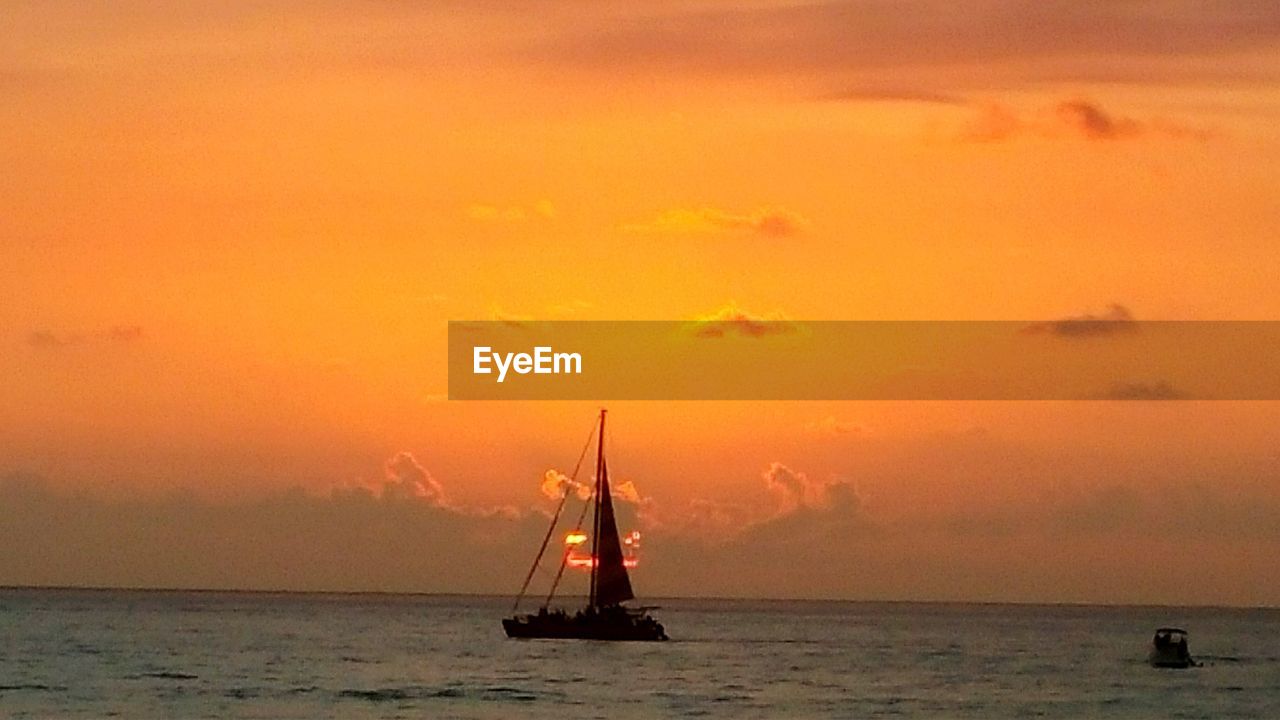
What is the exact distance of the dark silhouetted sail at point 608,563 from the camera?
456 ft

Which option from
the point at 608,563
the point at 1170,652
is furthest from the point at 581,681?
the point at 1170,652

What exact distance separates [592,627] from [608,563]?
607 centimetres

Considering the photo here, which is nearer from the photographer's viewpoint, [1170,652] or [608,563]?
[608,563]

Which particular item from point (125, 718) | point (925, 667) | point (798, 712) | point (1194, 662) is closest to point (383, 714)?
point (125, 718)

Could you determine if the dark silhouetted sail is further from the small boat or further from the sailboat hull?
the small boat

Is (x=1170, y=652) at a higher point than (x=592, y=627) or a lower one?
lower

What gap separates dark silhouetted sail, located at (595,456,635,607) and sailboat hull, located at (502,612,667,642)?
6.03ft

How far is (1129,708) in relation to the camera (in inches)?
4414

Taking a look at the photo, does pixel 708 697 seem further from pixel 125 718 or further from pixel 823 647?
pixel 823 647

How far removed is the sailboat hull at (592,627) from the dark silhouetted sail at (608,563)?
1837 mm

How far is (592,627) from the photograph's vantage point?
142500 millimetres

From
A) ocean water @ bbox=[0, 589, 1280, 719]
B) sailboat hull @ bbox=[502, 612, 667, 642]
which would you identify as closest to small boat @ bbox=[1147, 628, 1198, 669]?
ocean water @ bbox=[0, 589, 1280, 719]

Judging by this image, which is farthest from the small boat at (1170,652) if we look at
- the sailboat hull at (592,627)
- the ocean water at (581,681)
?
the sailboat hull at (592,627)

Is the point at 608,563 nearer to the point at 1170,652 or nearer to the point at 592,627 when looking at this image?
the point at 592,627
